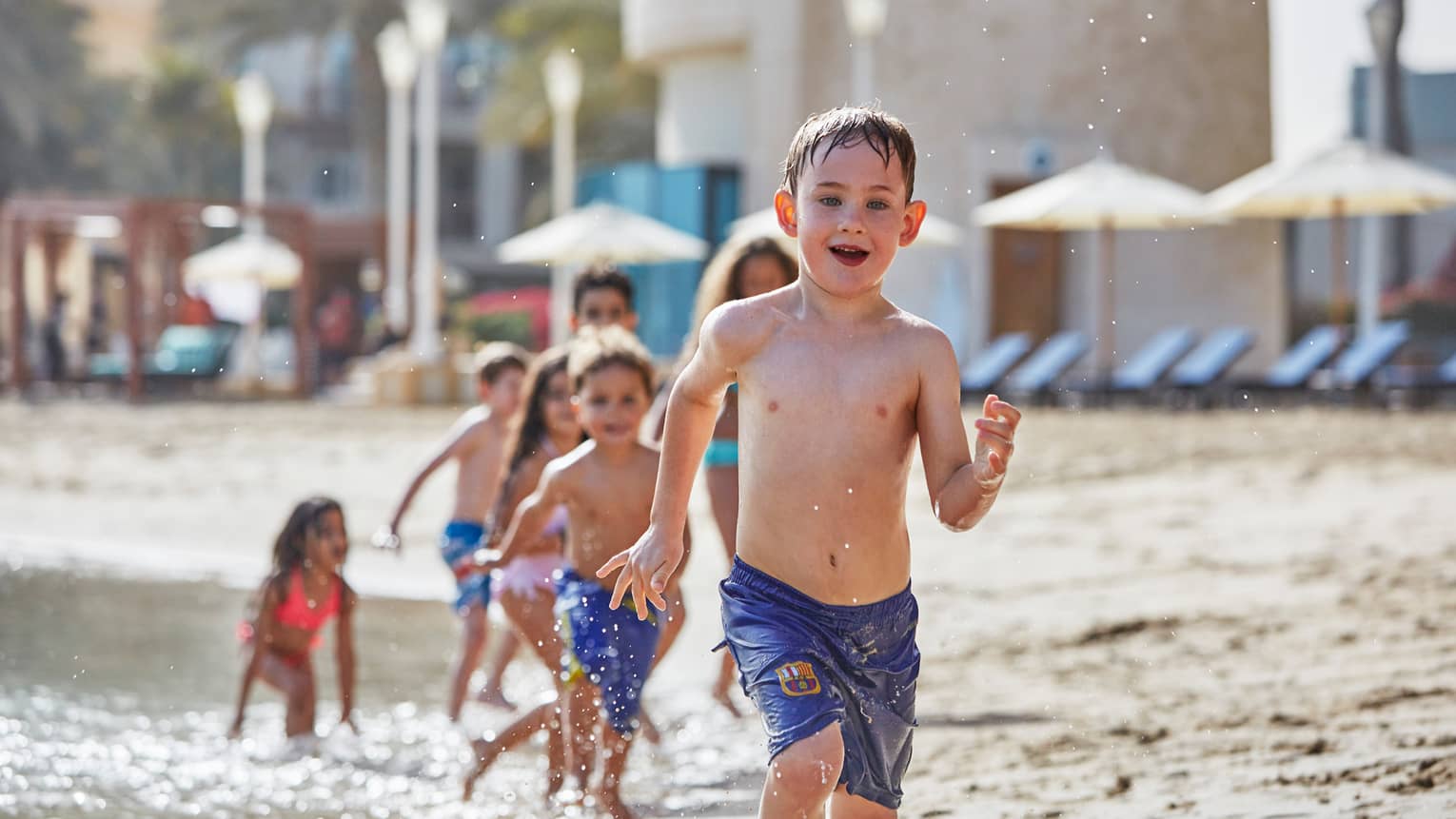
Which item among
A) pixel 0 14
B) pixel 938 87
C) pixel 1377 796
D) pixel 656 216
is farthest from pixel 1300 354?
pixel 0 14

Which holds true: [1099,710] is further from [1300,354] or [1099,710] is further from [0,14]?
[0,14]

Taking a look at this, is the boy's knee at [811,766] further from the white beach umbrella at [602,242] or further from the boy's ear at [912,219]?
the white beach umbrella at [602,242]

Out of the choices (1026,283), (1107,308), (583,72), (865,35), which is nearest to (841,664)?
(865,35)

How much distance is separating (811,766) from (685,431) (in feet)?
2.22

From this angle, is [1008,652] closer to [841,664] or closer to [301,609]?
[301,609]

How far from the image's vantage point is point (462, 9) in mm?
37906

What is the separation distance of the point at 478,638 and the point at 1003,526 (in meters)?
5.24

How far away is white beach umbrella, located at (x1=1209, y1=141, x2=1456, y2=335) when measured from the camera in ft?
54.9

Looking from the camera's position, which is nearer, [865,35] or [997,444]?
[997,444]

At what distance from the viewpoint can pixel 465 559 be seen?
6.15 m

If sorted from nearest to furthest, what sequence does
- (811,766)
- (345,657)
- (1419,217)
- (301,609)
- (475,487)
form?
(811,766), (345,657), (301,609), (475,487), (1419,217)

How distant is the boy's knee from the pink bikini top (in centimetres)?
308

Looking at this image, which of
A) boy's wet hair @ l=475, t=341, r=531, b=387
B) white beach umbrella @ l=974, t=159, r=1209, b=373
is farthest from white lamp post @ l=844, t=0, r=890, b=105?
boy's wet hair @ l=475, t=341, r=531, b=387

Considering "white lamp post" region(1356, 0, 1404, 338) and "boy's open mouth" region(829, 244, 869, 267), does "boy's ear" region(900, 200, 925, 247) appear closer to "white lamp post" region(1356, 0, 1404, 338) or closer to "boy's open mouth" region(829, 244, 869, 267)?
"boy's open mouth" region(829, 244, 869, 267)
